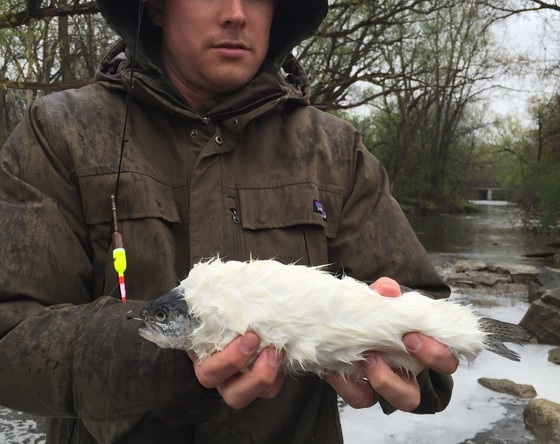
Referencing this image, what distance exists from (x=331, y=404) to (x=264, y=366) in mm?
765

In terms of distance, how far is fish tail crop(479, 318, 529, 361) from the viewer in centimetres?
191

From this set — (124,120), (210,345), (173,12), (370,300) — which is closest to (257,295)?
(210,345)

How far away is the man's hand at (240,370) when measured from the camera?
5.47ft

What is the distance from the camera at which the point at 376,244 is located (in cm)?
236

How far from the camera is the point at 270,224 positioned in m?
2.28

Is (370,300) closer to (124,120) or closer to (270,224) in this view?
(270,224)

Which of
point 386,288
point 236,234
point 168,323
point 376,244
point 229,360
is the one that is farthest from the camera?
point 376,244

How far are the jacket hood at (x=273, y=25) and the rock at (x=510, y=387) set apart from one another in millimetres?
6121

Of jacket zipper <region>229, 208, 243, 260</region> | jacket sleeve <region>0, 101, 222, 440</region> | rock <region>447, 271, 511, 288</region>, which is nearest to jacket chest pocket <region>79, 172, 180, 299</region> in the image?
jacket sleeve <region>0, 101, 222, 440</region>

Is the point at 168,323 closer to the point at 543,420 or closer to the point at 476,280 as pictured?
the point at 543,420

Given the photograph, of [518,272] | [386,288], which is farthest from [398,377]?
[518,272]

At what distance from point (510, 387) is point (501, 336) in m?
6.15

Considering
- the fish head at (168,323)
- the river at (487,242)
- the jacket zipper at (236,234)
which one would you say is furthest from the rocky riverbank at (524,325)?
the fish head at (168,323)

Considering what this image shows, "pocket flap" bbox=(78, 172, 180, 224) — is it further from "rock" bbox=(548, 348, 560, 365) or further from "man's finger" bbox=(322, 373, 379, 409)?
"rock" bbox=(548, 348, 560, 365)
